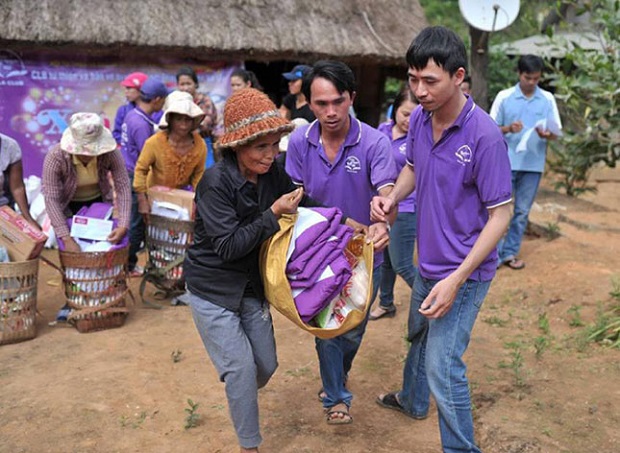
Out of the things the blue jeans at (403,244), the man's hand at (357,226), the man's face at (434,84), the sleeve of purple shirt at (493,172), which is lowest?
the blue jeans at (403,244)

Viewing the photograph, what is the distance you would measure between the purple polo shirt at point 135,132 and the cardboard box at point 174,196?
968mm

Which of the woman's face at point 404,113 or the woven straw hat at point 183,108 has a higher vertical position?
the woman's face at point 404,113

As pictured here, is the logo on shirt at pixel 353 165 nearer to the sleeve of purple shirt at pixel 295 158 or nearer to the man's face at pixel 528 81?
the sleeve of purple shirt at pixel 295 158

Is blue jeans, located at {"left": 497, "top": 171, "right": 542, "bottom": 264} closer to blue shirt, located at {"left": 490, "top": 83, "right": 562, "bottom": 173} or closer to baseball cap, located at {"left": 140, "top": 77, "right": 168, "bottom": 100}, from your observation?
blue shirt, located at {"left": 490, "top": 83, "right": 562, "bottom": 173}

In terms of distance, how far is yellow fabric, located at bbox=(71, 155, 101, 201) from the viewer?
4.87m

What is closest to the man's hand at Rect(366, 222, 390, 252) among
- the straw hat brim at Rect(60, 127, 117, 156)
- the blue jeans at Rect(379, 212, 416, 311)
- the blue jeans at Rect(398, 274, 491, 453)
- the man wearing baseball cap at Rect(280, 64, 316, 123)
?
the blue jeans at Rect(398, 274, 491, 453)

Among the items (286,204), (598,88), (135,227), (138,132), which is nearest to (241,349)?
(286,204)

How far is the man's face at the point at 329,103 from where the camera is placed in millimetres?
3156

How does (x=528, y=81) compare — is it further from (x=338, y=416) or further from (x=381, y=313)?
(x=338, y=416)

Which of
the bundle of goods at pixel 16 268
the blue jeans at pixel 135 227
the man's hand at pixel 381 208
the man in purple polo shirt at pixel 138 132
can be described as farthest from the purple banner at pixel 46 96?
the man's hand at pixel 381 208

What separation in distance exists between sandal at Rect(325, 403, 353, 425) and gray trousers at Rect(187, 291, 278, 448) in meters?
0.67

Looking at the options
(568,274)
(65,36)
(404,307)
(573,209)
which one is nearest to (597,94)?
(568,274)

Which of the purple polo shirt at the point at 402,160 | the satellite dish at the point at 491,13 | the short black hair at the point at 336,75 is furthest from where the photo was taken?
the satellite dish at the point at 491,13

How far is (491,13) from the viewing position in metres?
8.21
